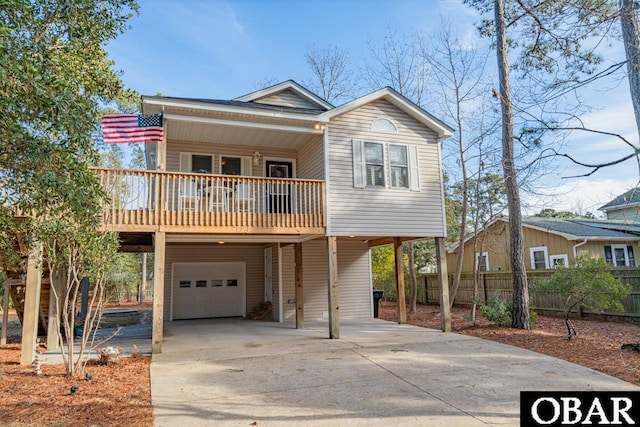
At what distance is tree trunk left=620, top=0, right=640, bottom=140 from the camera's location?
6.02 m

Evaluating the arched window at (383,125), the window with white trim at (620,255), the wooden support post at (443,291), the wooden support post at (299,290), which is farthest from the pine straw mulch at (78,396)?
the window with white trim at (620,255)

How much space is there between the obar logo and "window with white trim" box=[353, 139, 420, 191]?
6.31 metres

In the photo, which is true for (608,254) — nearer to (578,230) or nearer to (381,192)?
(578,230)

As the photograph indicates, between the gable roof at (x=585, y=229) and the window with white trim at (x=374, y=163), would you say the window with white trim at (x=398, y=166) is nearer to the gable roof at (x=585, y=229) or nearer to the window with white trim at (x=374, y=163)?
the window with white trim at (x=374, y=163)

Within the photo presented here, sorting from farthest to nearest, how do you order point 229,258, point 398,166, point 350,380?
point 229,258
point 398,166
point 350,380

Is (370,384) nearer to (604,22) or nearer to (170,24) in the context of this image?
(604,22)

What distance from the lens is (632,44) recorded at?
20.0 feet

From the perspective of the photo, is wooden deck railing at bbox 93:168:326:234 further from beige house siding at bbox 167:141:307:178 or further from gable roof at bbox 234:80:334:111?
gable roof at bbox 234:80:334:111

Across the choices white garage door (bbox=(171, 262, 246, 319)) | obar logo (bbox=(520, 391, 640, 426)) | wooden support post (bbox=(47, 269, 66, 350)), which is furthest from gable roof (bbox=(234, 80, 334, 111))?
obar logo (bbox=(520, 391, 640, 426))

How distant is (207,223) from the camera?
877cm

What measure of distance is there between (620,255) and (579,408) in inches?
619

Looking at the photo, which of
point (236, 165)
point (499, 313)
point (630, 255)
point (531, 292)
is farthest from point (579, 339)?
point (630, 255)

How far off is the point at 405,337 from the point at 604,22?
285 inches

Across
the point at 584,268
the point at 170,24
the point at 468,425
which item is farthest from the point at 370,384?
the point at 170,24
